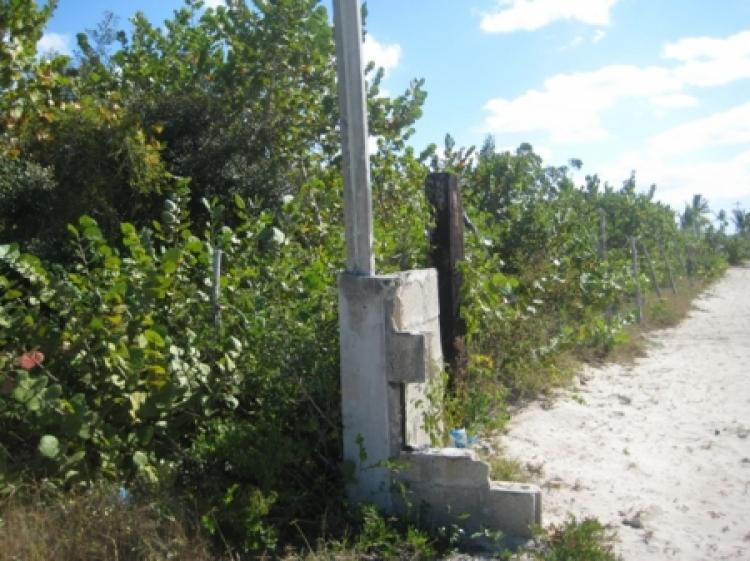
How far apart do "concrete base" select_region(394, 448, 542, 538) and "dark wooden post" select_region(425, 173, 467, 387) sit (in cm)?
139

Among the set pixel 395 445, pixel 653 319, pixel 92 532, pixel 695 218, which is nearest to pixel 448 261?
pixel 395 445

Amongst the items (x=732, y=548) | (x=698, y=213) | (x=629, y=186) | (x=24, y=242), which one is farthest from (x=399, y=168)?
(x=698, y=213)

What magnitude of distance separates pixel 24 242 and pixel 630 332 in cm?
813

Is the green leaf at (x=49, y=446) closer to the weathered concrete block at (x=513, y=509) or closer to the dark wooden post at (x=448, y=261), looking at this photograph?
the weathered concrete block at (x=513, y=509)

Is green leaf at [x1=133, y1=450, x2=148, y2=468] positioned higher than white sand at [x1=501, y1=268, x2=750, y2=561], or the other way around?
green leaf at [x1=133, y1=450, x2=148, y2=468]

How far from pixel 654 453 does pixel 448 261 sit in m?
2.03

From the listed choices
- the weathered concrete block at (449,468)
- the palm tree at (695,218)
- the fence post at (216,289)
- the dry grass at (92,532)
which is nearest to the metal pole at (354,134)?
the fence post at (216,289)

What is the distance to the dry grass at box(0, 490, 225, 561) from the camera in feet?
10.2

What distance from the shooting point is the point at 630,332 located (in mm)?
10703

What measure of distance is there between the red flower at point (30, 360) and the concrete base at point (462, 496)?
1910mm

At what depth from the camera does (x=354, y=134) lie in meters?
4.03

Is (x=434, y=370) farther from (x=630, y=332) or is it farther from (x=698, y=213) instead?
(x=698, y=213)

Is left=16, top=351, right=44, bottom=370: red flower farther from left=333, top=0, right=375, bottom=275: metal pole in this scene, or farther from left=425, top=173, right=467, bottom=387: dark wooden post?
left=425, top=173, right=467, bottom=387: dark wooden post

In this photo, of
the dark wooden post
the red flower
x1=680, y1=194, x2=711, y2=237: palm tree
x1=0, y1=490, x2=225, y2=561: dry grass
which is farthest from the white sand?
x1=680, y1=194, x2=711, y2=237: palm tree
